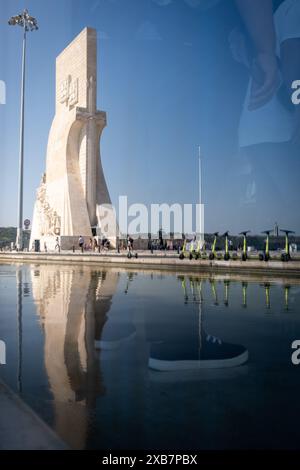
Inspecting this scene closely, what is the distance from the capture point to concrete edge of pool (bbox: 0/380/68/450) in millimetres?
1565

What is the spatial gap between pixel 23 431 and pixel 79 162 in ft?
96.5

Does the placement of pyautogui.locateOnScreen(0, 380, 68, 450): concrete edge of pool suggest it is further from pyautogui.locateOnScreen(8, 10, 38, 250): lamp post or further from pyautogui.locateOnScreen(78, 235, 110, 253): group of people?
pyautogui.locateOnScreen(8, 10, 38, 250): lamp post

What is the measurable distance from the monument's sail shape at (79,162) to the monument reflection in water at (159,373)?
2325 cm

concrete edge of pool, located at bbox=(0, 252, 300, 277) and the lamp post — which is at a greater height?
the lamp post

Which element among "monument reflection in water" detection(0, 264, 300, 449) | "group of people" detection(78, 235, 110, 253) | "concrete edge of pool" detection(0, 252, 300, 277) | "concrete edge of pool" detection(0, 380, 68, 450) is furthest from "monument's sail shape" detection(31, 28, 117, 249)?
"concrete edge of pool" detection(0, 380, 68, 450)

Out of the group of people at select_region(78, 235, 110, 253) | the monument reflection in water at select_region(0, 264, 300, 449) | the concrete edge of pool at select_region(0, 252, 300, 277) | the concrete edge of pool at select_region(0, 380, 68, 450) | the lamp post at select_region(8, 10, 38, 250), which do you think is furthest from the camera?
the lamp post at select_region(8, 10, 38, 250)

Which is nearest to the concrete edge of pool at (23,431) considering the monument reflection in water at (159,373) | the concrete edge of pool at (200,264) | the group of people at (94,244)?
the monument reflection in water at (159,373)

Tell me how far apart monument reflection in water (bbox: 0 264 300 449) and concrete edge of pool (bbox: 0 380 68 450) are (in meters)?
0.14

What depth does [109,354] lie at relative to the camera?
3.18 metres

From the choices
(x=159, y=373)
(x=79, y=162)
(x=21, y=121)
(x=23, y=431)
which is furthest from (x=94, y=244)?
(x=23, y=431)

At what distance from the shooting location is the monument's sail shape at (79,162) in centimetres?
2836

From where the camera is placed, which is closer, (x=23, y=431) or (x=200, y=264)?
(x=23, y=431)

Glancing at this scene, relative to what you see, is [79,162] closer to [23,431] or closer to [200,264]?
[200,264]

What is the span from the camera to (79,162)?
29938 millimetres
